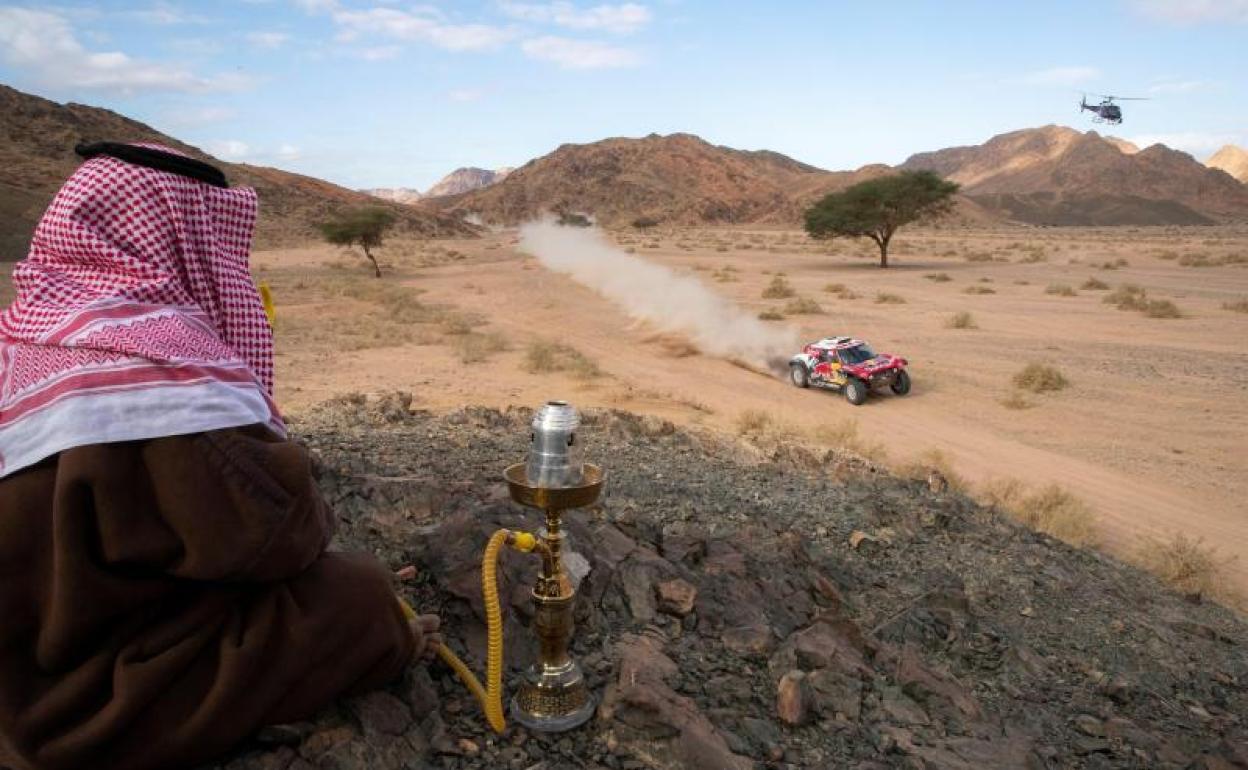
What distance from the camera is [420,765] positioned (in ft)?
8.32

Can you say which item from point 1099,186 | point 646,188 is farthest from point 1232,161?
point 646,188

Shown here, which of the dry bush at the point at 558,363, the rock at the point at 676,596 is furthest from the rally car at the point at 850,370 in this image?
the rock at the point at 676,596

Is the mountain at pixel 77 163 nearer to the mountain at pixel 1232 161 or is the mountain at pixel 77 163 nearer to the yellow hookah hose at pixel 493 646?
the yellow hookah hose at pixel 493 646

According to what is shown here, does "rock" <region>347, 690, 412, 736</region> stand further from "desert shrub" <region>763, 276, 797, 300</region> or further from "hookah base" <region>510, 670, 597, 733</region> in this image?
"desert shrub" <region>763, 276, 797, 300</region>

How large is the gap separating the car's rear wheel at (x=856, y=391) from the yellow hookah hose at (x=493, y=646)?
11.5 meters

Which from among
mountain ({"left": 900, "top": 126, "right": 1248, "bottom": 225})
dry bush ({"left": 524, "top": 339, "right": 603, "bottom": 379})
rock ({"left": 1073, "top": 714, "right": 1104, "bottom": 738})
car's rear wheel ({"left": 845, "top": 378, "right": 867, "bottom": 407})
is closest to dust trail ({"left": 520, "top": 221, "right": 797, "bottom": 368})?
car's rear wheel ({"left": 845, "top": 378, "right": 867, "bottom": 407})

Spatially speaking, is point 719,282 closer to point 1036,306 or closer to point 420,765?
point 1036,306

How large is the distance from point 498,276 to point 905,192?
17.6m

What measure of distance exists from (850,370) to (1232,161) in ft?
641

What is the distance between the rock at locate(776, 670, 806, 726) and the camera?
3156 mm

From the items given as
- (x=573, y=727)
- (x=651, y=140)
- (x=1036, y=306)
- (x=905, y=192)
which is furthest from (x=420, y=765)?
(x=651, y=140)

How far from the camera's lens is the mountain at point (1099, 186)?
100 m

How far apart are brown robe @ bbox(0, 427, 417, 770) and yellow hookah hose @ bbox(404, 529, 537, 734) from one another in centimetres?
51

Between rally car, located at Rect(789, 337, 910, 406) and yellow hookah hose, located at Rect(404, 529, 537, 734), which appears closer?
yellow hookah hose, located at Rect(404, 529, 537, 734)
